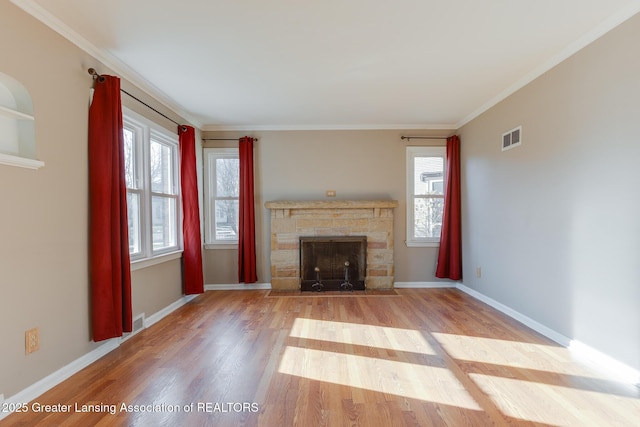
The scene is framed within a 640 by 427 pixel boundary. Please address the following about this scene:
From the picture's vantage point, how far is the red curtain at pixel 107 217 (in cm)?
232

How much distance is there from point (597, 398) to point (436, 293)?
2415 mm

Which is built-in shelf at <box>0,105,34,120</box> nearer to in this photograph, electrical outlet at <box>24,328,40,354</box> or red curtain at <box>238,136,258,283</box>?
electrical outlet at <box>24,328,40,354</box>

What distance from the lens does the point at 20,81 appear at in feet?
5.98

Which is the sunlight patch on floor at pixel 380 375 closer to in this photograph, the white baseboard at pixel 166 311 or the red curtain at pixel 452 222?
the white baseboard at pixel 166 311

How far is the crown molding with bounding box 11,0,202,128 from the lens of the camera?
1.88m

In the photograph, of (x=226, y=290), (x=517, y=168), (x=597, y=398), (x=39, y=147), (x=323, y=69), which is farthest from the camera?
(x=226, y=290)

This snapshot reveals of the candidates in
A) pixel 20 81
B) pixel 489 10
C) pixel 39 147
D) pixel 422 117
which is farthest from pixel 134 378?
pixel 422 117

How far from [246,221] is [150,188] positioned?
1.41 m

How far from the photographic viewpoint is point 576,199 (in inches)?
95.0

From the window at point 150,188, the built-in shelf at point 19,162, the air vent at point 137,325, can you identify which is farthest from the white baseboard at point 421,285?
the built-in shelf at point 19,162

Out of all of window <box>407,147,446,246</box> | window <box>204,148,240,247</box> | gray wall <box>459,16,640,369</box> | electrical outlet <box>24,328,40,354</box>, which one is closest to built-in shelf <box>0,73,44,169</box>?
electrical outlet <box>24,328,40,354</box>

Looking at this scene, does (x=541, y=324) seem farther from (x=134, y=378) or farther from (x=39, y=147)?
(x=39, y=147)

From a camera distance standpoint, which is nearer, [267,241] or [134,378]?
[134,378]

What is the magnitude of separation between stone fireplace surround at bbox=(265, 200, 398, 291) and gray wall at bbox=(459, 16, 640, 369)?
1.41 metres
